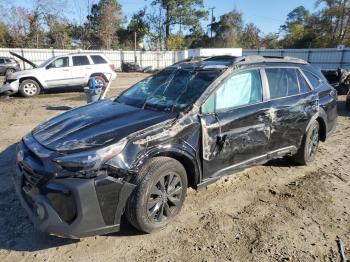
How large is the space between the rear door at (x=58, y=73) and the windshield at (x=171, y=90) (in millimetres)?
10375

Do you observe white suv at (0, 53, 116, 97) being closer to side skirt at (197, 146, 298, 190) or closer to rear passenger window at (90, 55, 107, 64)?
rear passenger window at (90, 55, 107, 64)

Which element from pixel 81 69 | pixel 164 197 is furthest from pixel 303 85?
pixel 81 69

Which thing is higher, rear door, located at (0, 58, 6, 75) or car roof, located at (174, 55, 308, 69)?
car roof, located at (174, 55, 308, 69)

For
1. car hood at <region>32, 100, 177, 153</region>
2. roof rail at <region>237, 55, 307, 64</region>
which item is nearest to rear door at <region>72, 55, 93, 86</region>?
car hood at <region>32, 100, 177, 153</region>

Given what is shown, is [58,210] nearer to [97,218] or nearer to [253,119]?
[97,218]

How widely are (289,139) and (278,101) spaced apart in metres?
0.62

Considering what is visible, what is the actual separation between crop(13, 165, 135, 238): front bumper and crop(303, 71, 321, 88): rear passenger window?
3817 mm

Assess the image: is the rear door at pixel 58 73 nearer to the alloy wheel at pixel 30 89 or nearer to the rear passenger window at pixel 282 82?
the alloy wheel at pixel 30 89

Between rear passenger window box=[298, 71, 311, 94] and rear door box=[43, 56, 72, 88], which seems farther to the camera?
rear door box=[43, 56, 72, 88]

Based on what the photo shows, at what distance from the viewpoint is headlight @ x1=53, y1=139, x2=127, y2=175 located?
3008 mm

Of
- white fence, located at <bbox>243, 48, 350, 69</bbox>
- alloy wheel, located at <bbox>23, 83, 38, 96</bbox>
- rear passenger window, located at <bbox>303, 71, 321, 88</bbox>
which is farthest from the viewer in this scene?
white fence, located at <bbox>243, 48, 350, 69</bbox>

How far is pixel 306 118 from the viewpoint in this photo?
5.23m

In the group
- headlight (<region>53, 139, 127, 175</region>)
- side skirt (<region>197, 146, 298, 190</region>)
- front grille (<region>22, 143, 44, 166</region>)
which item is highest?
headlight (<region>53, 139, 127, 175</region>)

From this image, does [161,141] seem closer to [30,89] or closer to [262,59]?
[262,59]
